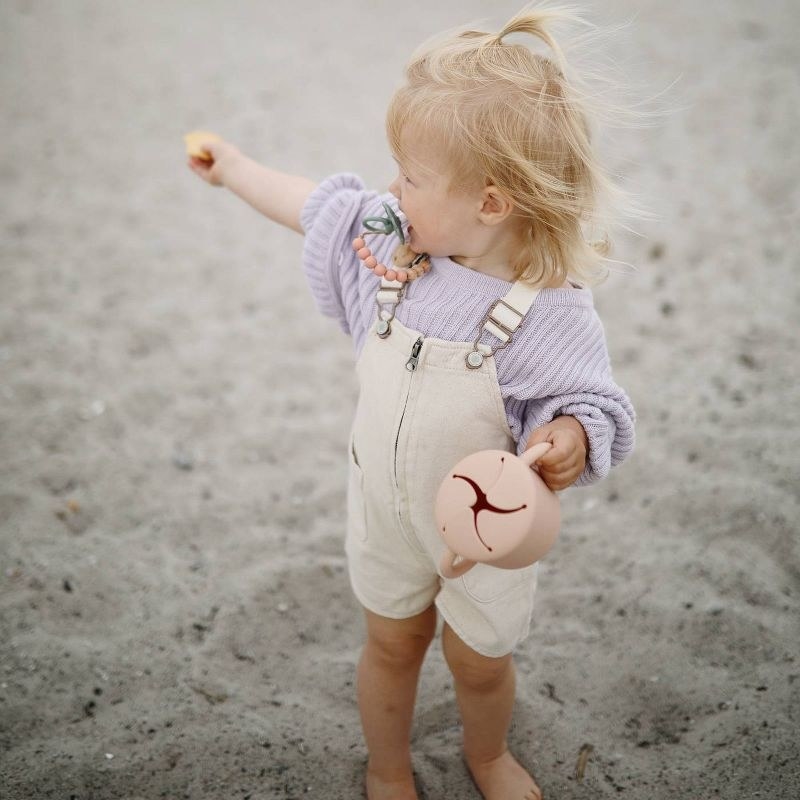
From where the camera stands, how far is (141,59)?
174 inches

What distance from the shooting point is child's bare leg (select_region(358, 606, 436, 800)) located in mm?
1661

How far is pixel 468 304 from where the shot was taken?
1.33 m

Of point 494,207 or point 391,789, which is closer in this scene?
point 494,207

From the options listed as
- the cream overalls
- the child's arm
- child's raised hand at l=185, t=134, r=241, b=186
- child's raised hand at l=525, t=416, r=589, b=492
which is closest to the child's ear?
the cream overalls

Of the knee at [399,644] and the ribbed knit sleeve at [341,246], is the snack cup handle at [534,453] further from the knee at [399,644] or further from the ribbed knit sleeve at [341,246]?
the knee at [399,644]

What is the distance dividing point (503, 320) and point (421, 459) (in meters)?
0.26

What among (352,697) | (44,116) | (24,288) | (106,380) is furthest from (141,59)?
(352,697)

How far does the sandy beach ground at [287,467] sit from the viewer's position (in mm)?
1925

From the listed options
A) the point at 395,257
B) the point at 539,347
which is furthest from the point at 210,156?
the point at 539,347

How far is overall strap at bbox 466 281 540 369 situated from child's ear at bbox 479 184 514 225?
11 cm

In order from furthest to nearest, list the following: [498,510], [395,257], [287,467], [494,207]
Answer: [287,467] → [395,257] → [494,207] → [498,510]

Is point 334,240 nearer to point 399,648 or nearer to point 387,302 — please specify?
point 387,302

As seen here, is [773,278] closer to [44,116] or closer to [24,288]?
[24,288]

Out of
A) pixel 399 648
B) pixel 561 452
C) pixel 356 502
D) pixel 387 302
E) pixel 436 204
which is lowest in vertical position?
pixel 399 648
